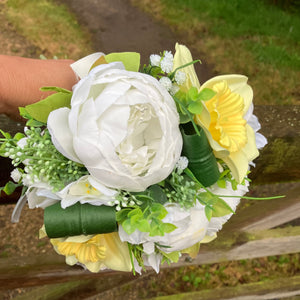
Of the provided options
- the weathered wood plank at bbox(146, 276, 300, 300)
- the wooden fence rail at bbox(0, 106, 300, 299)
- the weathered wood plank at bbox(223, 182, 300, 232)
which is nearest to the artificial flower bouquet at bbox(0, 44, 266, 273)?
the wooden fence rail at bbox(0, 106, 300, 299)

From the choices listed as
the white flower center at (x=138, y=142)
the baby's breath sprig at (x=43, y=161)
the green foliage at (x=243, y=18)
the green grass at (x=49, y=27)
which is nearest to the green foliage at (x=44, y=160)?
the baby's breath sprig at (x=43, y=161)

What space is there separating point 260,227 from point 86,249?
1.00 meters

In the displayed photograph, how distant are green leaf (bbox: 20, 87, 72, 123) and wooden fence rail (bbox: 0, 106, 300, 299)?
304 mm

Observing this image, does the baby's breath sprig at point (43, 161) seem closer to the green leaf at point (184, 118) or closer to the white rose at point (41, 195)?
the white rose at point (41, 195)

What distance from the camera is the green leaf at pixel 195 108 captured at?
0.54 m

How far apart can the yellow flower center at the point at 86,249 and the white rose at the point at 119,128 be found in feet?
0.65

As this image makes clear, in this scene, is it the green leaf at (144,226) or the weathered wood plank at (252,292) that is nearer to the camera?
the green leaf at (144,226)

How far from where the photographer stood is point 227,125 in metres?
0.61

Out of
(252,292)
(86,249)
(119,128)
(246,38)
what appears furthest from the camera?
(246,38)

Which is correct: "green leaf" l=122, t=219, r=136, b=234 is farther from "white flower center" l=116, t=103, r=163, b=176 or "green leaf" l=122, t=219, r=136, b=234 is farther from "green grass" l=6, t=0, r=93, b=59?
"green grass" l=6, t=0, r=93, b=59

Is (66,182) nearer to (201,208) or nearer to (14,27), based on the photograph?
(201,208)

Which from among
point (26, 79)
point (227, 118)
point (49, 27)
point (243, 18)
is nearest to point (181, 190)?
point (227, 118)

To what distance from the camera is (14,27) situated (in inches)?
113

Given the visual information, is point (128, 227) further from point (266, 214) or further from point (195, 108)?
point (266, 214)
